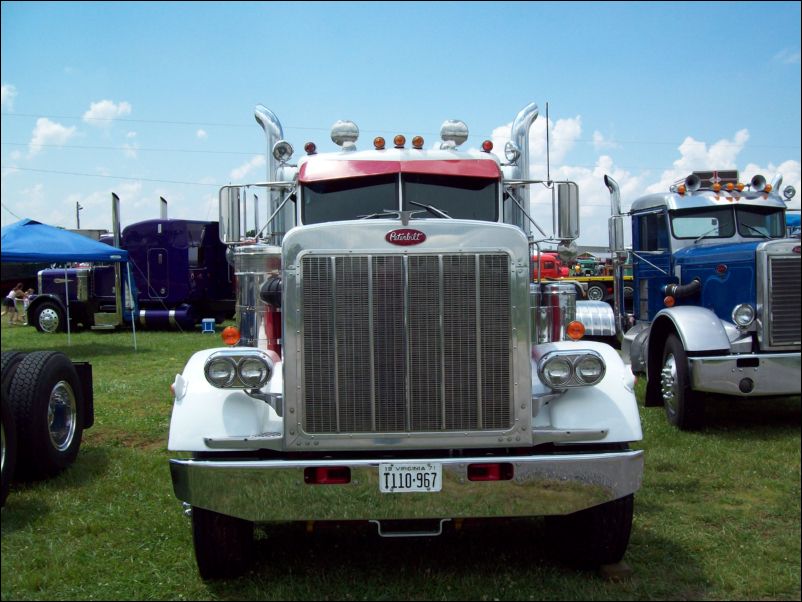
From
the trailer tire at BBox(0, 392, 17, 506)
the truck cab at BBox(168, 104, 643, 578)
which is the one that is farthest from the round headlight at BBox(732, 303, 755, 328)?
the trailer tire at BBox(0, 392, 17, 506)

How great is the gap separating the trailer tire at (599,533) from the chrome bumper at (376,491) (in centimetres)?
38

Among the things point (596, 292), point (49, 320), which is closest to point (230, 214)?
point (49, 320)

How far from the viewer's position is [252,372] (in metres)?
4.34

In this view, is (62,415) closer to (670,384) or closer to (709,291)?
(670,384)

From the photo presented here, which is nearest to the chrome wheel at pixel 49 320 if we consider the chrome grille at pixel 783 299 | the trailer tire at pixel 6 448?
the trailer tire at pixel 6 448

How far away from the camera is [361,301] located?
165 inches

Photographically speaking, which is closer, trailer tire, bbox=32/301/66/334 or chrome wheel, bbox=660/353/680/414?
chrome wheel, bbox=660/353/680/414

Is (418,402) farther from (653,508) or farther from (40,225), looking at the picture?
(40,225)

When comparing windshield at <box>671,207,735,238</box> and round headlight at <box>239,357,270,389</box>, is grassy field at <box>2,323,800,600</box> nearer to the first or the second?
round headlight at <box>239,357,270,389</box>

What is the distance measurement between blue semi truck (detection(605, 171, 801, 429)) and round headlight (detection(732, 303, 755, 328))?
0.03 ft

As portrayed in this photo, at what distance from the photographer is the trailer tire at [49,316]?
2302 centimetres

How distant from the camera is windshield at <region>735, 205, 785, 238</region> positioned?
10.1 m

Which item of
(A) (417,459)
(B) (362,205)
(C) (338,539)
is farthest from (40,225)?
(A) (417,459)

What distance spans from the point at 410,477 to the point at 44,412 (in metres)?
3.74
